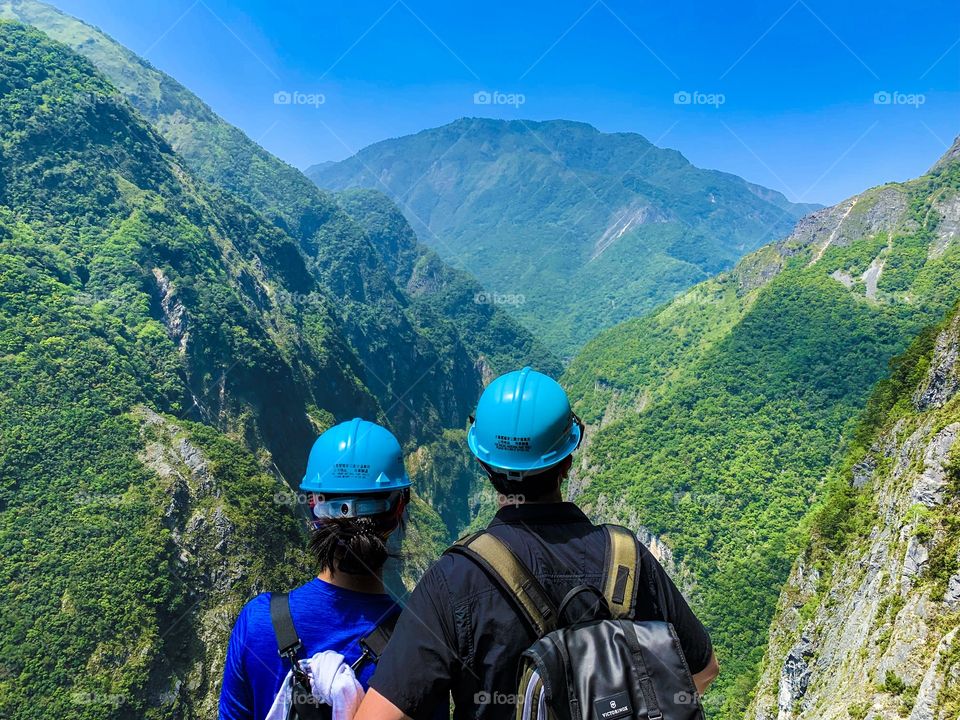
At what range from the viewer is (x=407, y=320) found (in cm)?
13688

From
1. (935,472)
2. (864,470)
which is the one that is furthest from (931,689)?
(864,470)

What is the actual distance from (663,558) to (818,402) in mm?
27637

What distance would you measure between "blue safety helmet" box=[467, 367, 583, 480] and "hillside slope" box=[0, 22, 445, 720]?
32.1 meters

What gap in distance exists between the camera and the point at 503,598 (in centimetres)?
298

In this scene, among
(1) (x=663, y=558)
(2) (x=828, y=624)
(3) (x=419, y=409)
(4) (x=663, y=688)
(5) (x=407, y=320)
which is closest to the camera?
(4) (x=663, y=688)

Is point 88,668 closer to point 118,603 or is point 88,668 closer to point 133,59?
point 118,603

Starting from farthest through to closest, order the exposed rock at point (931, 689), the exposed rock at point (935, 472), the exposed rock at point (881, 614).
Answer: the exposed rock at point (935, 472)
the exposed rock at point (881, 614)
the exposed rock at point (931, 689)

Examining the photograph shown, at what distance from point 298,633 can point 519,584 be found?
4.99 ft

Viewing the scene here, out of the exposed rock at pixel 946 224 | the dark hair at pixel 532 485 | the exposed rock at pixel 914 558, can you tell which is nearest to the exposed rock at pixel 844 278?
the exposed rock at pixel 946 224

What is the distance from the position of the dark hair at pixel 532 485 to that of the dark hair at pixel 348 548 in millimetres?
871

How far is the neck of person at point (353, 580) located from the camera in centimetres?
374

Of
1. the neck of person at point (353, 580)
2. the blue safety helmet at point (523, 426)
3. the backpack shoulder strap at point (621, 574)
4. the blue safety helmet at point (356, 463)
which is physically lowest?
the neck of person at point (353, 580)

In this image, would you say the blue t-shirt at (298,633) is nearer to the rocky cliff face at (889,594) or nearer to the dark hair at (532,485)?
the dark hair at (532,485)

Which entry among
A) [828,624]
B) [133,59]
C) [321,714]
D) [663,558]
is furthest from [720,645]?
[133,59]
